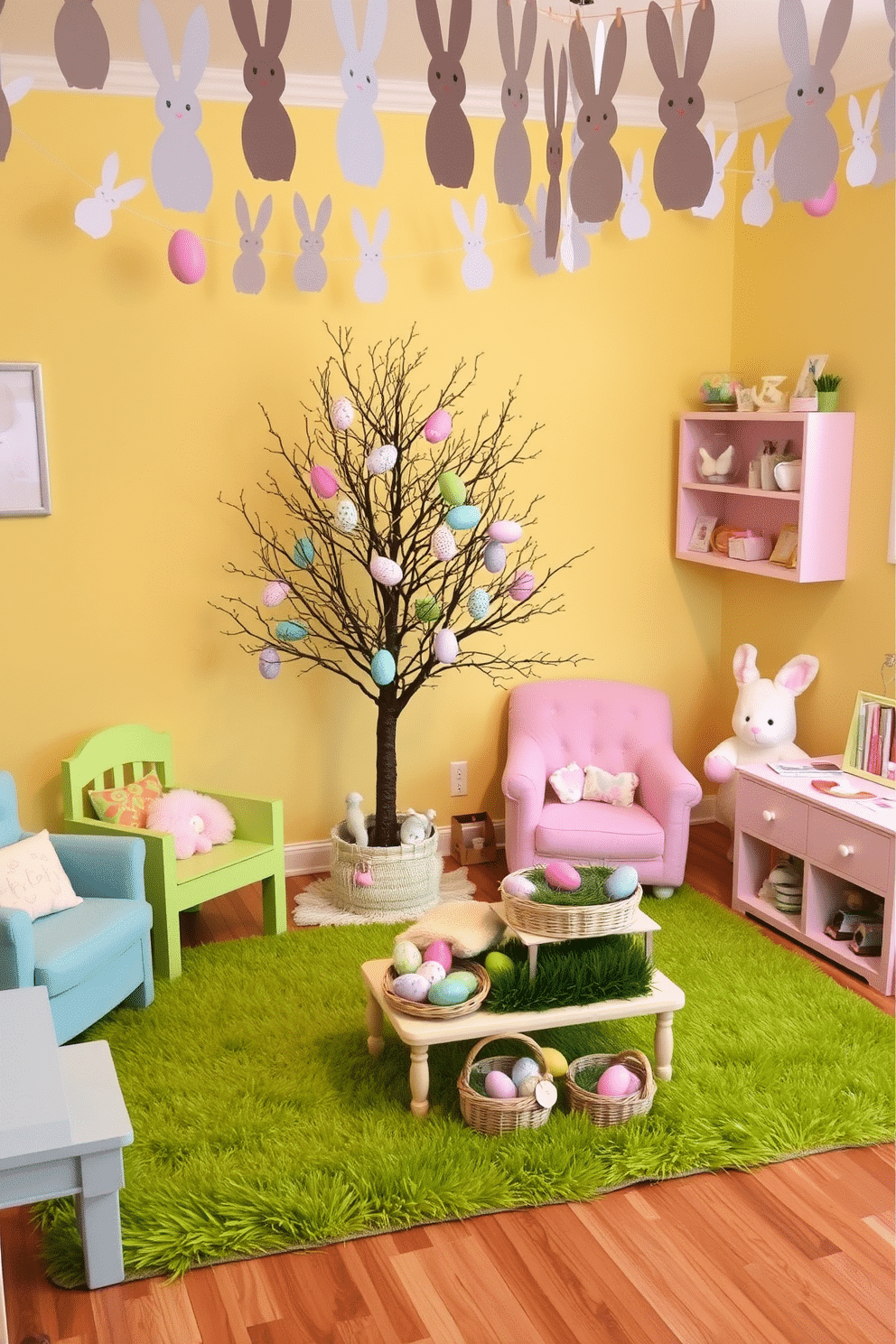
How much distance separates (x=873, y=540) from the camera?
4047 mm

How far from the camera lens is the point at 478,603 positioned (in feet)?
13.0

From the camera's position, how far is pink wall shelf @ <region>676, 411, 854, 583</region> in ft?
13.4

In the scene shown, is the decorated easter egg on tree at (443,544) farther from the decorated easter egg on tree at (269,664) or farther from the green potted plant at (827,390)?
the green potted plant at (827,390)

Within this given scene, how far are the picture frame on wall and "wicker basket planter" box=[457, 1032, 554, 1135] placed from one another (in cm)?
227

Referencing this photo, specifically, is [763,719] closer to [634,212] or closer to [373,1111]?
[634,212]

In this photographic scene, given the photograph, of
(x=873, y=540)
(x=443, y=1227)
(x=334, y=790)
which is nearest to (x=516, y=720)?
(x=334, y=790)

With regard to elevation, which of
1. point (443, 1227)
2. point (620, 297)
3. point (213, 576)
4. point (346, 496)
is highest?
point (620, 297)

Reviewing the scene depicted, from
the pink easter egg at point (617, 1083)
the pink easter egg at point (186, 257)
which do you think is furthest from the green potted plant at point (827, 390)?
the pink easter egg at point (617, 1083)

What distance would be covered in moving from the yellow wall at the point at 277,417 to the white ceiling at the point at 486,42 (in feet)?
0.68

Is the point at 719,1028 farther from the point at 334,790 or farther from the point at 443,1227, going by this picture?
the point at 334,790

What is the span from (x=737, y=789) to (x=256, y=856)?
1599 millimetres

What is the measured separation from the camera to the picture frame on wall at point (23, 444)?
3.87 metres

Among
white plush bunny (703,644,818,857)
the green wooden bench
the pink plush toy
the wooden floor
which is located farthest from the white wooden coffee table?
white plush bunny (703,644,818,857)

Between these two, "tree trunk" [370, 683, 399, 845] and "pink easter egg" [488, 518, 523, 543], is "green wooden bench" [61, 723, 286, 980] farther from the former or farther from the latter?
"pink easter egg" [488, 518, 523, 543]
